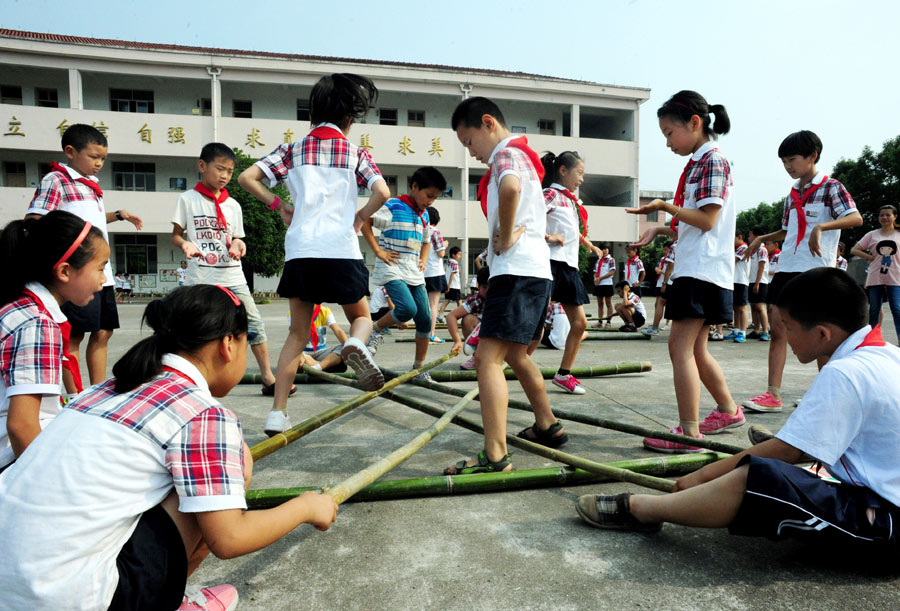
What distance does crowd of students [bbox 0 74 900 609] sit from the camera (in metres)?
1.22

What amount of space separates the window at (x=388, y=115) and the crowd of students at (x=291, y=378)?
83.2 feet

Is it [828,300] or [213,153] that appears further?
[213,153]

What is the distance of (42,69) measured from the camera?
24.3 metres

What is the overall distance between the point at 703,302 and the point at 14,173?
1191 inches

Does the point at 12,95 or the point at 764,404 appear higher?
the point at 12,95

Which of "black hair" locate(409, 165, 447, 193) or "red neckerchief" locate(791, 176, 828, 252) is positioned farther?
"black hair" locate(409, 165, 447, 193)

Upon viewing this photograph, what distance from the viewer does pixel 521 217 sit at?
276cm

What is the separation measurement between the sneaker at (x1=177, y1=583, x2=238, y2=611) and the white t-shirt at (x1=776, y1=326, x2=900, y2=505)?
65.9 inches

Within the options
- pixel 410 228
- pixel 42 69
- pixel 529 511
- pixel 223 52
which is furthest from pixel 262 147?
pixel 529 511

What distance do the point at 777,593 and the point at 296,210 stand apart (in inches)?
111

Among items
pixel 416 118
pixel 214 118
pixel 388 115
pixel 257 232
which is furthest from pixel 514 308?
pixel 416 118

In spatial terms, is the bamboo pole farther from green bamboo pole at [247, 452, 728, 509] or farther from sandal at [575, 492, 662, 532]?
sandal at [575, 492, 662, 532]

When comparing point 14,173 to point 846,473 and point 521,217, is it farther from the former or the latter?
point 846,473

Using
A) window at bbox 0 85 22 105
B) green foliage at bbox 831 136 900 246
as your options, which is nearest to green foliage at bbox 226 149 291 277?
window at bbox 0 85 22 105
